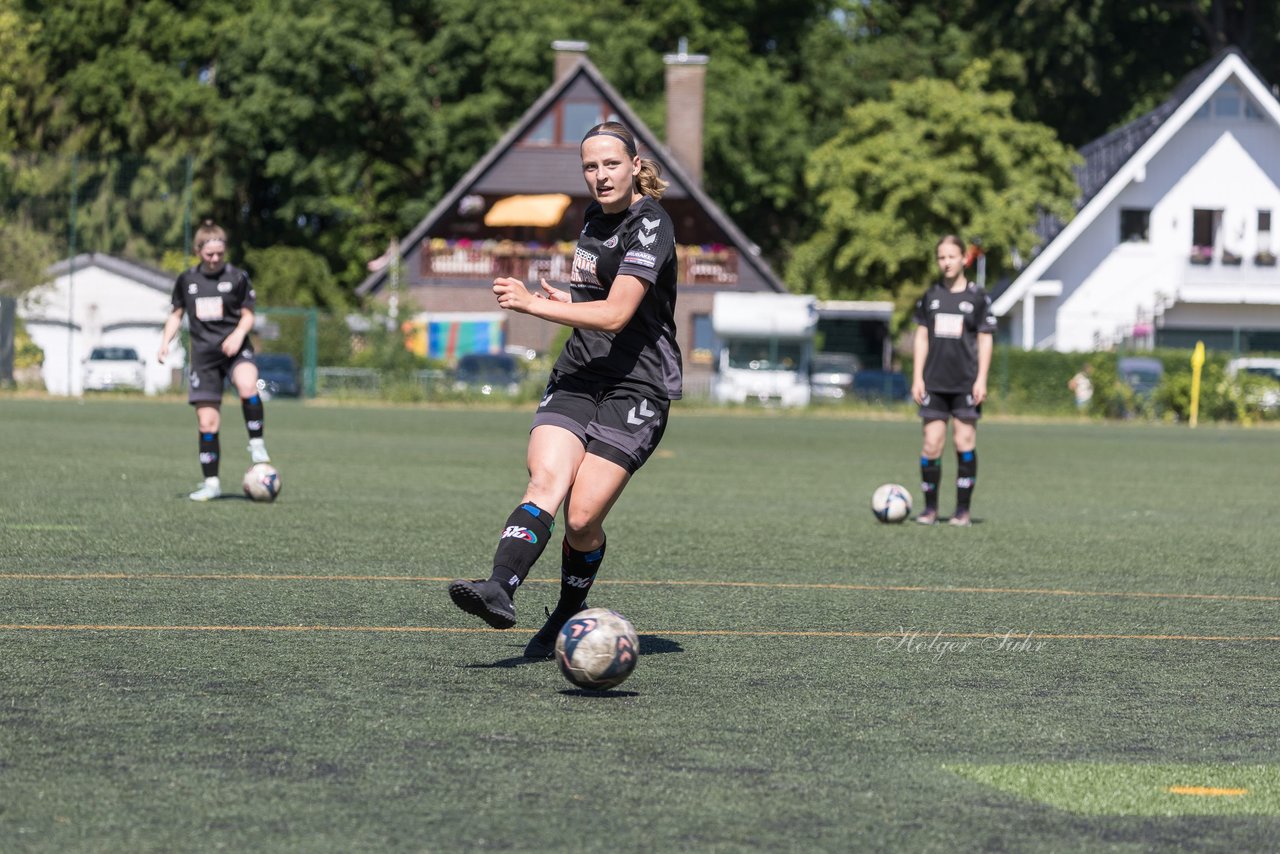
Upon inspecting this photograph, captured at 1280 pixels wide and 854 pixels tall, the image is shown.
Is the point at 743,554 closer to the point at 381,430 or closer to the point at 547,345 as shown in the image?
the point at 381,430

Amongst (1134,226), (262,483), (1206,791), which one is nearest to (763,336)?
(1134,226)

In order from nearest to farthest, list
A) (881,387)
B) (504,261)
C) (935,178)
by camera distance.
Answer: (881,387) < (935,178) < (504,261)

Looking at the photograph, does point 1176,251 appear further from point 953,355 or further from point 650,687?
point 650,687

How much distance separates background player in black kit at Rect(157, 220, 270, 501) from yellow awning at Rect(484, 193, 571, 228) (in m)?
39.8

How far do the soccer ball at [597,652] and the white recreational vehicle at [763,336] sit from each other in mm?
40203

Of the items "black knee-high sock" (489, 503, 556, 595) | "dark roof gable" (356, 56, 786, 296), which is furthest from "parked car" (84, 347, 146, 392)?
"black knee-high sock" (489, 503, 556, 595)

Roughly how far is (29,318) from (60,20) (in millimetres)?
24031

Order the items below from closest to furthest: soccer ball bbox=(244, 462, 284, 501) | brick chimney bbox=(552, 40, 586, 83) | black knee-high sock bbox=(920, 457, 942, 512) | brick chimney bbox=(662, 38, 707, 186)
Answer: soccer ball bbox=(244, 462, 284, 501) < black knee-high sock bbox=(920, 457, 942, 512) < brick chimney bbox=(552, 40, 586, 83) < brick chimney bbox=(662, 38, 707, 186)

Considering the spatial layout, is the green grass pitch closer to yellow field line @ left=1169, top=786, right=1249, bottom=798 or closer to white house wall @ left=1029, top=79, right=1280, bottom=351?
yellow field line @ left=1169, top=786, right=1249, bottom=798

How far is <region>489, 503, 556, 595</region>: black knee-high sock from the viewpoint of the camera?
668 centimetres

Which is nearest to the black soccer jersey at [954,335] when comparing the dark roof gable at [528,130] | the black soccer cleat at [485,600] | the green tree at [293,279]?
the black soccer cleat at [485,600]

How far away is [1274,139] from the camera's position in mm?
54031

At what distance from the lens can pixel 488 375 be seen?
4266 centimetres

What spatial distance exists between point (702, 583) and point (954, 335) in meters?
4.70
